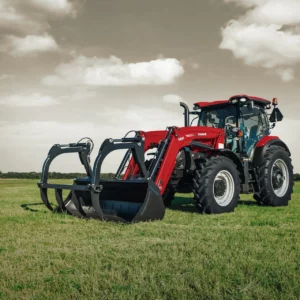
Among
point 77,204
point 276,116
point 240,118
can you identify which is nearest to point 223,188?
point 240,118

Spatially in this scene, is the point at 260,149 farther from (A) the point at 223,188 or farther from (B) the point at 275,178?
(A) the point at 223,188

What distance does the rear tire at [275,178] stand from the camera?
10648 mm

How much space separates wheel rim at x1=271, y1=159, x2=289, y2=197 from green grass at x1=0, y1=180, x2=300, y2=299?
3.58 m

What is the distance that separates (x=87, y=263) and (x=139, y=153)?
338 centimetres

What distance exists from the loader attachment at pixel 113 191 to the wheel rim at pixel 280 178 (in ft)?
12.7

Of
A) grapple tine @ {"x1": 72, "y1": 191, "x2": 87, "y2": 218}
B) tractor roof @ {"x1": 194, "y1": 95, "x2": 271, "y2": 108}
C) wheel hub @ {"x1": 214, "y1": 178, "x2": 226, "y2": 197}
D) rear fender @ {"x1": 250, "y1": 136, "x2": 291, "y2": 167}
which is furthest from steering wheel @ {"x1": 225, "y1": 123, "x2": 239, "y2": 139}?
grapple tine @ {"x1": 72, "y1": 191, "x2": 87, "y2": 218}

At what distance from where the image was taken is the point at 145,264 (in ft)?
15.0

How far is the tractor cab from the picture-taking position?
10617 mm

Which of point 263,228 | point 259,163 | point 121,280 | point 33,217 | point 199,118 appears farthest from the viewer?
point 199,118

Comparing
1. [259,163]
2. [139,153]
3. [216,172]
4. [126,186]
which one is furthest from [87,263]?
[259,163]

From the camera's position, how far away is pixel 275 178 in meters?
11.2

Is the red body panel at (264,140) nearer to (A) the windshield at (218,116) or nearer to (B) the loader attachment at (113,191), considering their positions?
(A) the windshield at (218,116)

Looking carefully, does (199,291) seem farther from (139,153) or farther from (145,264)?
(139,153)

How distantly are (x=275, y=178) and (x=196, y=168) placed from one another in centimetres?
302
